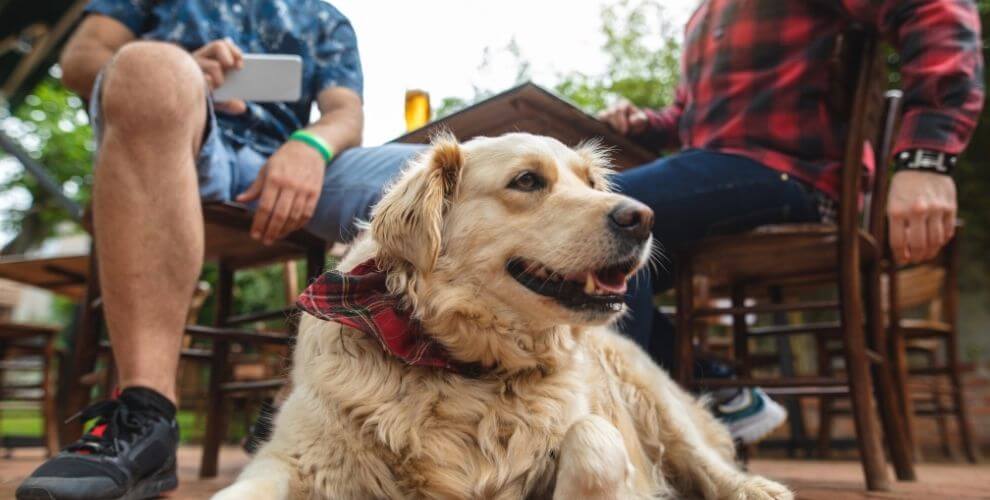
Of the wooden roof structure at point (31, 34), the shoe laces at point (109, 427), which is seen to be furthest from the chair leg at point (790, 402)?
the wooden roof structure at point (31, 34)

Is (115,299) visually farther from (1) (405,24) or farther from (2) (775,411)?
(2) (775,411)

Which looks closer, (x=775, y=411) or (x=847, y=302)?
(x=847, y=302)

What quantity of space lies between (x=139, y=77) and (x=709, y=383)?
185cm

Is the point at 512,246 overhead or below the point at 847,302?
overhead

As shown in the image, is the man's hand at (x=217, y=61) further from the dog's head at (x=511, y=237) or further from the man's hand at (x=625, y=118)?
the man's hand at (x=625, y=118)

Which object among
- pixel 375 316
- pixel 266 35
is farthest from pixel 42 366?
pixel 375 316

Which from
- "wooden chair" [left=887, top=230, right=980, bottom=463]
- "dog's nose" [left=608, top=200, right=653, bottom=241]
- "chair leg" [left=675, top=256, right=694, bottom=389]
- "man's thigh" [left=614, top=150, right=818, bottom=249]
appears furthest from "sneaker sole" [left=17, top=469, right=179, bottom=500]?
"wooden chair" [left=887, top=230, right=980, bottom=463]

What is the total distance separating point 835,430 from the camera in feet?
25.2

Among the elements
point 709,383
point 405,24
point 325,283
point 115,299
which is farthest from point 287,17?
point 709,383

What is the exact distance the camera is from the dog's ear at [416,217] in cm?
149

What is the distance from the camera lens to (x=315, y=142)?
2.13 metres

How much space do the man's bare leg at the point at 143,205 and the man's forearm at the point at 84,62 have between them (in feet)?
1.53

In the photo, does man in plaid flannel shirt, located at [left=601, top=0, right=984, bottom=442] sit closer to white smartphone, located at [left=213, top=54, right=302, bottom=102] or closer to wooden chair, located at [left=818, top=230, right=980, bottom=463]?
white smartphone, located at [left=213, top=54, right=302, bottom=102]

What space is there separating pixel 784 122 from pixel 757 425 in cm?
101
